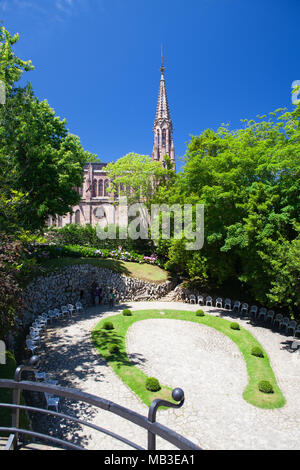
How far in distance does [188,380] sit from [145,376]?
1971 millimetres

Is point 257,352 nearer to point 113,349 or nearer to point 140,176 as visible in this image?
point 113,349

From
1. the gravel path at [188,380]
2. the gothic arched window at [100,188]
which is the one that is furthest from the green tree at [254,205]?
the gothic arched window at [100,188]

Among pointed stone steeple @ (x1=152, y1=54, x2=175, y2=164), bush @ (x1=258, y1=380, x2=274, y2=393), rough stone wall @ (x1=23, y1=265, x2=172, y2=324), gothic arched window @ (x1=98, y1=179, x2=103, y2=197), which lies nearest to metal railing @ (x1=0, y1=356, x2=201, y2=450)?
bush @ (x1=258, y1=380, x2=274, y2=393)

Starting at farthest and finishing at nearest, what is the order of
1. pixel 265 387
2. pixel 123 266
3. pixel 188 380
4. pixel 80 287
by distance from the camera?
pixel 123 266 < pixel 80 287 < pixel 188 380 < pixel 265 387

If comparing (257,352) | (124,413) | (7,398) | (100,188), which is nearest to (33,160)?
(7,398)

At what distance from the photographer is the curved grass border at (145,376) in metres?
11.0

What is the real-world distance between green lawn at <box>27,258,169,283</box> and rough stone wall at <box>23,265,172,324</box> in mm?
468

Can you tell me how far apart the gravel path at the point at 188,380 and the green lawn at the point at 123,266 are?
5.61 meters

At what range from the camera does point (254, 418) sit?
9688 millimetres

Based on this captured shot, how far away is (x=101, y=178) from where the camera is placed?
66.9 meters

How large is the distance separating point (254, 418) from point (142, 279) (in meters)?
17.9

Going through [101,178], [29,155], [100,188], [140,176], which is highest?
[101,178]

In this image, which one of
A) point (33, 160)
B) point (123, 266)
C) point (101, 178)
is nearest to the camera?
point (33, 160)

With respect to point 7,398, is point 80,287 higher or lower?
higher
